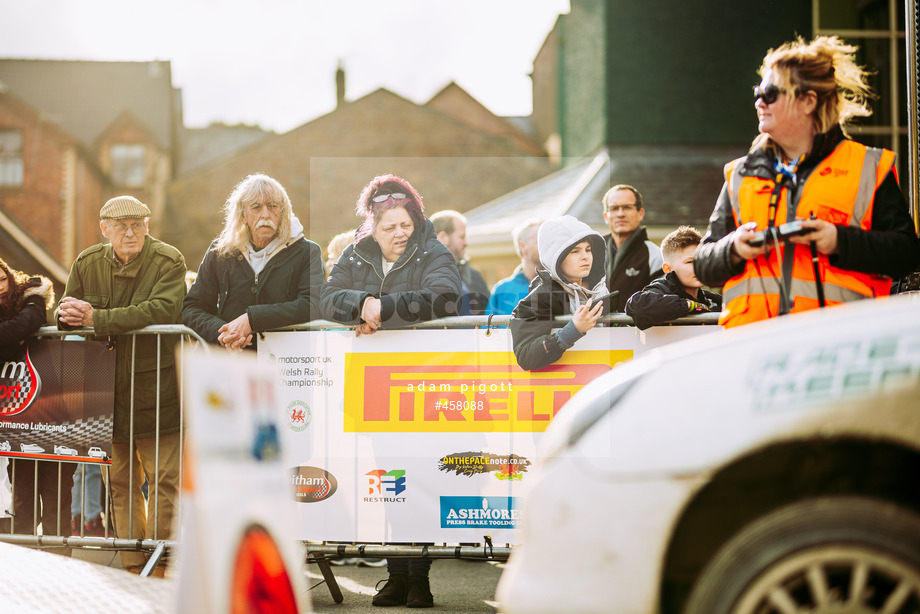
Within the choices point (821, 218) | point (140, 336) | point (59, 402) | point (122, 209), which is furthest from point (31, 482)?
point (821, 218)

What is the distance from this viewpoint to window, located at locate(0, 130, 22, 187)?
3278cm

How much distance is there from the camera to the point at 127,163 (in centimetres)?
3650

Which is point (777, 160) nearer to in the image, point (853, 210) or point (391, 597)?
point (853, 210)

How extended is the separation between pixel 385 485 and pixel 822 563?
3034 millimetres

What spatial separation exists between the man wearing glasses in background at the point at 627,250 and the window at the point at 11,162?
32513 mm

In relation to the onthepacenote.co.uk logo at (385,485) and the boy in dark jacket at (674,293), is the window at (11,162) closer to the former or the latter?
the onthepacenote.co.uk logo at (385,485)

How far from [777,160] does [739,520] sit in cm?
200

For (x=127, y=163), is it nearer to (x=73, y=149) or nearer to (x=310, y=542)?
(x=73, y=149)

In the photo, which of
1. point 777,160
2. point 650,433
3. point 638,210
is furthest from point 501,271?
point 650,433

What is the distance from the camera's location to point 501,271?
1691cm

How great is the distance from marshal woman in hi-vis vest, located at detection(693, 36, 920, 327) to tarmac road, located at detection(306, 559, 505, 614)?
2441 mm

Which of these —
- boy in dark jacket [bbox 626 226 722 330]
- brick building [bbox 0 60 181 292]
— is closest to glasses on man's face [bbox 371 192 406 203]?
boy in dark jacket [bbox 626 226 722 330]

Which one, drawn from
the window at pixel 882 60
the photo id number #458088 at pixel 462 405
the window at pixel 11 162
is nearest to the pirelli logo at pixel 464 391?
the photo id number #458088 at pixel 462 405

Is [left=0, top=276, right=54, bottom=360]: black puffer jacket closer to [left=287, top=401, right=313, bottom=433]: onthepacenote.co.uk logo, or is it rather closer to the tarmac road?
[left=287, top=401, right=313, bottom=433]: onthepacenote.co.uk logo
